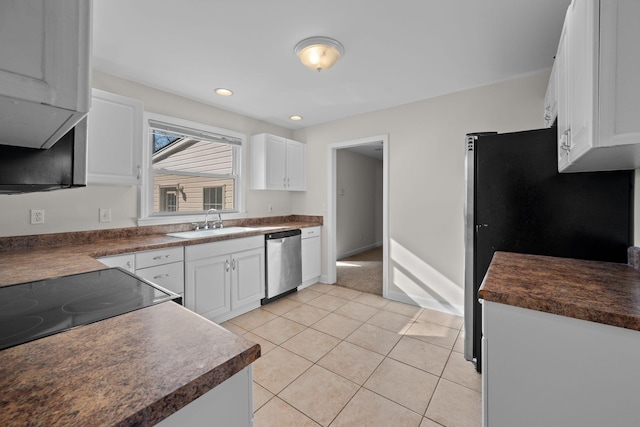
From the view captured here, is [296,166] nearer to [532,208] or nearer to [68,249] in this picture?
[68,249]

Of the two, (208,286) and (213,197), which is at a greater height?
(213,197)

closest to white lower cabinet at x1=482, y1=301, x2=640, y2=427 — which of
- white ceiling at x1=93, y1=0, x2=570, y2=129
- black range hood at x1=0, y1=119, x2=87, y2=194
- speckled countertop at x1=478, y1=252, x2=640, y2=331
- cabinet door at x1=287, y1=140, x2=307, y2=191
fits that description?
speckled countertop at x1=478, y1=252, x2=640, y2=331

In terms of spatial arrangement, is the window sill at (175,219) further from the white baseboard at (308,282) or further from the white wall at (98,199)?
the white baseboard at (308,282)

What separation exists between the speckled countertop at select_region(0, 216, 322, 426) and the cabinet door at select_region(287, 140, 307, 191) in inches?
125

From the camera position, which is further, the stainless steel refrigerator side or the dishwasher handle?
the dishwasher handle

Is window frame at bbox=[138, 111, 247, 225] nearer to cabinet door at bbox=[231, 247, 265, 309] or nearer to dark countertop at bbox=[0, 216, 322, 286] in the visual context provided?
dark countertop at bbox=[0, 216, 322, 286]

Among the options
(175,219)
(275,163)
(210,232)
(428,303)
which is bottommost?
(428,303)

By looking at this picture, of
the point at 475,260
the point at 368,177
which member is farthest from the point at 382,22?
the point at 368,177

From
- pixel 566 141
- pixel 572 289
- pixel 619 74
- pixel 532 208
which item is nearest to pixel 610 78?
pixel 619 74

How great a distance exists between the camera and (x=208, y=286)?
2613 millimetres

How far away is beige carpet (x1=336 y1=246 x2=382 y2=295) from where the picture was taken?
3859mm

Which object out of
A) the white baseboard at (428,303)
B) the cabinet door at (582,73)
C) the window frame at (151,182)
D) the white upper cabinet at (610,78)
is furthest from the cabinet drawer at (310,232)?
the white upper cabinet at (610,78)

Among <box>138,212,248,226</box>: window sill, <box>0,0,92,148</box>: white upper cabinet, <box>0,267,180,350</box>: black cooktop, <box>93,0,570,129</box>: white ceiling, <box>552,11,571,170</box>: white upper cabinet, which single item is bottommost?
<box>0,267,180,350</box>: black cooktop

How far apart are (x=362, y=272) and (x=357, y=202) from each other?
2065 mm
